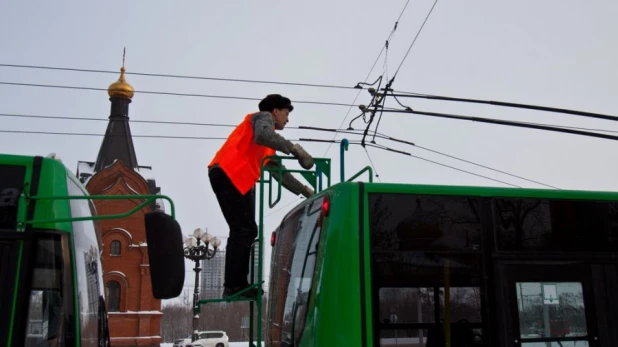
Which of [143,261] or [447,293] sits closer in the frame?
[447,293]

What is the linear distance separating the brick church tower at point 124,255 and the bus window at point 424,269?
106 feet

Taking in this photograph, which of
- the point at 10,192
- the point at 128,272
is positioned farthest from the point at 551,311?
the point at 128,272

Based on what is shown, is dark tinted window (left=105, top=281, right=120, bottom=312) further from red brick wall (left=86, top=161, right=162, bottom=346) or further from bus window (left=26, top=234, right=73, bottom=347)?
bus window (left=26, top=234, right=73, bottom=347)

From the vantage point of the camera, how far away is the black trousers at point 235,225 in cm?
489

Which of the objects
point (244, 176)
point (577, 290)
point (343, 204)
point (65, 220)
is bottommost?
point (577, 290)

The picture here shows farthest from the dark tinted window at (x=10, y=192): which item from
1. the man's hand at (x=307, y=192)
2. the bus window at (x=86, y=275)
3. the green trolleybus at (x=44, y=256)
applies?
the man's hand at (x=307, y=192)

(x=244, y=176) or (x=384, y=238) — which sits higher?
(x=244, y=176)

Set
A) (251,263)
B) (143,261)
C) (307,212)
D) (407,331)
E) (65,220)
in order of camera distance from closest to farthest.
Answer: (65,220) < (407,331) < (307,212) < (251,263) < (143,261)

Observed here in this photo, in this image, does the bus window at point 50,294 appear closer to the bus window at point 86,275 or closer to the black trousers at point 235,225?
the bus window at point 86,275

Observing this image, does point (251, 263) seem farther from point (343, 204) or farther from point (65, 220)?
point (65, 220)

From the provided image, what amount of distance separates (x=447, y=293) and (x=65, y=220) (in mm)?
2408

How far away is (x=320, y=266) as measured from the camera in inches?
158

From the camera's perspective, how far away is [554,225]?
4.36m

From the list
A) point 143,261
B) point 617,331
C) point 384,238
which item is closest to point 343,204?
point 384,238
